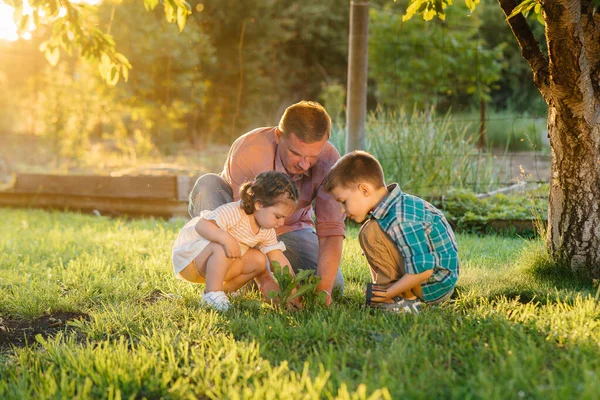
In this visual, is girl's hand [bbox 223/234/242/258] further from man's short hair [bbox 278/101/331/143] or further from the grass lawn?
man's short hair [bbox 278/101/331/143]

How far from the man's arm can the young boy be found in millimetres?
252

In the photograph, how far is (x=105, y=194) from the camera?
757 centimetres

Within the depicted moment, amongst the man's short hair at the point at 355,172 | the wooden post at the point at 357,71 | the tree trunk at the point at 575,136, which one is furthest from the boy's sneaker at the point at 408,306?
the wooden post at the point at 357,71

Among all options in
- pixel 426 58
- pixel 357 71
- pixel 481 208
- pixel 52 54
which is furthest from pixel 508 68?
pixel 52 54

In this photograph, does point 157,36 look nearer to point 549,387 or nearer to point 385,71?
point 385,71

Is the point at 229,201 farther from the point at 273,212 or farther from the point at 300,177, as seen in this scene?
the point at 273,212

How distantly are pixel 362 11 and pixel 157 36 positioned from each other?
382 inches

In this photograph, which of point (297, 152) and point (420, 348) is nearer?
point (420, 348)

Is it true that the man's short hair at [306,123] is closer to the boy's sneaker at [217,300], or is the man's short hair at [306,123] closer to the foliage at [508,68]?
the boy's sneaker at [217,300]

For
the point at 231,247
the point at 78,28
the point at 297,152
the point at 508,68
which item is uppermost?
the point at 508,68

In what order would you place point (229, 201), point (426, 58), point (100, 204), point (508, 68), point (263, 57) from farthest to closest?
point (263, 57) → point (508, 68) → point (426, 58) → point (100, 204) → point (229, 201)

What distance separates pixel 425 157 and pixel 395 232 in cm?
417

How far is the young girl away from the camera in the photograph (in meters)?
3.29

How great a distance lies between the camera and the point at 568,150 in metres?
3.72
